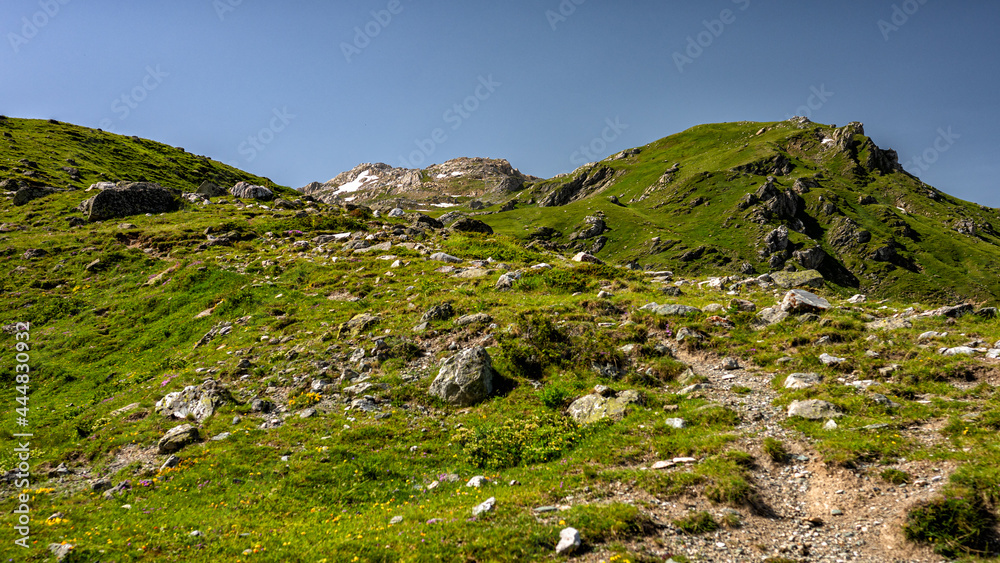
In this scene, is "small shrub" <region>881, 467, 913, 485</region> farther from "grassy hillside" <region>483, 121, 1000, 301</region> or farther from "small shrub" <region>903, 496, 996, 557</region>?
"grassy hillside" <region>483, 121, 1000, 301</region>

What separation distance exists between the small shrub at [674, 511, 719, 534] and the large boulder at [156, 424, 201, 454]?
686 inches

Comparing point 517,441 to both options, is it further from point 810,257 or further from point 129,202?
point 810,257

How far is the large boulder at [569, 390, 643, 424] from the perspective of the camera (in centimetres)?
1556

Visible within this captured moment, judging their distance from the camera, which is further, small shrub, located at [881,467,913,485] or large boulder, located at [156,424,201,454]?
large boulder, located at [156,424,201,454]

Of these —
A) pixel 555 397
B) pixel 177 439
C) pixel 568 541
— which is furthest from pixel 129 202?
pixel 568 541

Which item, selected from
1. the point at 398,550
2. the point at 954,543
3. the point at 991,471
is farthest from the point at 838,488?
the point at 398,550

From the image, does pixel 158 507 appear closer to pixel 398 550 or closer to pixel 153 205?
pixel 398 550

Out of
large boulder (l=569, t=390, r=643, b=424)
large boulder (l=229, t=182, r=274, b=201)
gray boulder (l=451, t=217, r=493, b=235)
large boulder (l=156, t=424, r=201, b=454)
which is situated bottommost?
large boulder (l=156, t=424, r=201, b=454)

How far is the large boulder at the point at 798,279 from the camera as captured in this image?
28139 mm

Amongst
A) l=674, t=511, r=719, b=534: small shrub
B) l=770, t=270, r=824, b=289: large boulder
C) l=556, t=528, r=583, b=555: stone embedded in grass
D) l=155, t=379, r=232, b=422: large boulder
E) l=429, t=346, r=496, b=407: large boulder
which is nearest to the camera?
l=556, t=528, r=583, b=555: stone embedded in grass

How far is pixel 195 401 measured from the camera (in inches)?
727

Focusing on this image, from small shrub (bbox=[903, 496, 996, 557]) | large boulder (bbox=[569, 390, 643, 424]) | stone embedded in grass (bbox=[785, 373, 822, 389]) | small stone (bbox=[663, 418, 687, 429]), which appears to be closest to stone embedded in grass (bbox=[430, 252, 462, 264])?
large boulder (bbox=[569, 390, 643, 424])

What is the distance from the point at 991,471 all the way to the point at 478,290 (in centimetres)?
2402

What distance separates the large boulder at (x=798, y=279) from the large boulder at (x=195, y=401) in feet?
112
